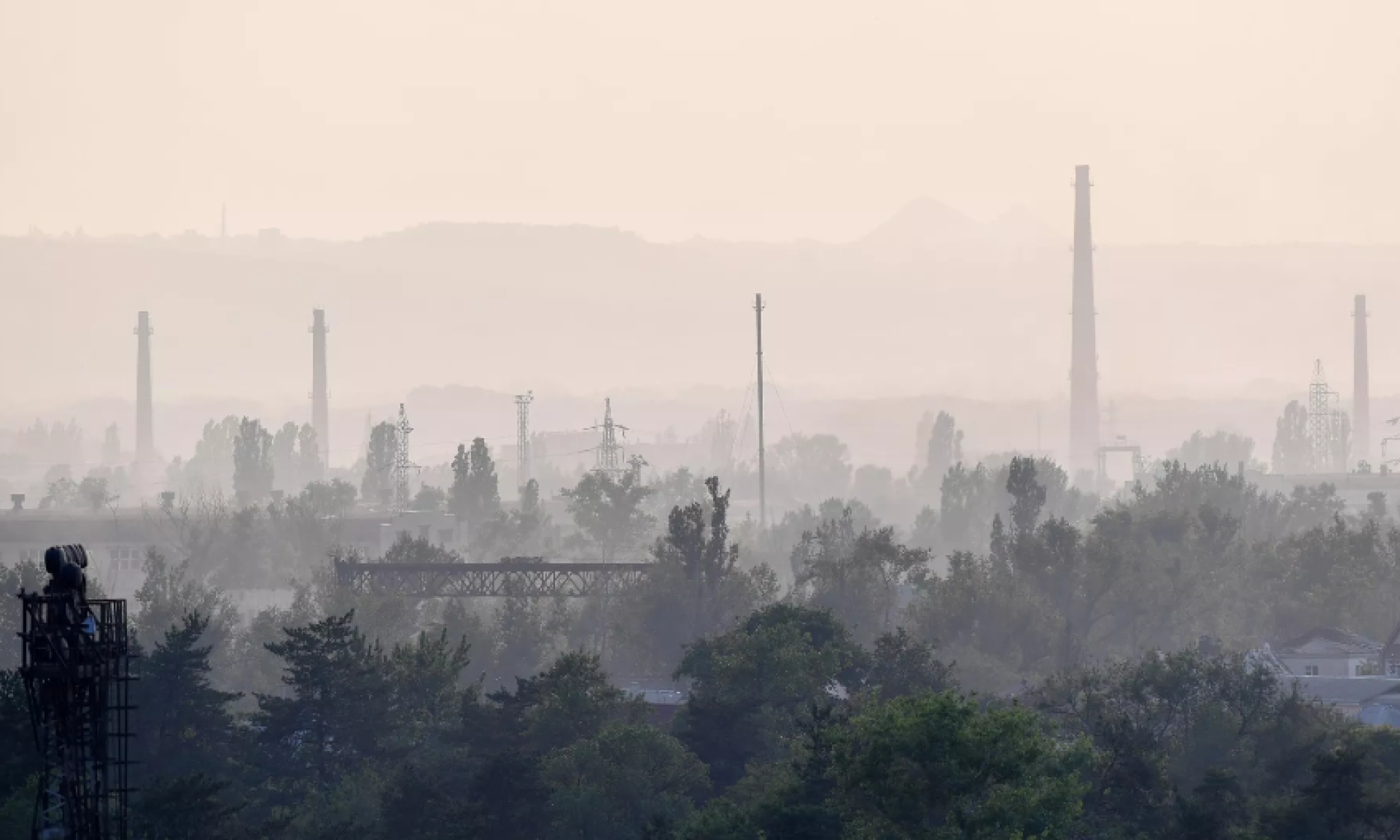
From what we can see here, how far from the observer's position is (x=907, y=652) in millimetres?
67875

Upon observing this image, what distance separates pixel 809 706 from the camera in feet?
204

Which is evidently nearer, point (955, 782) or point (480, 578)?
point (955, 782)

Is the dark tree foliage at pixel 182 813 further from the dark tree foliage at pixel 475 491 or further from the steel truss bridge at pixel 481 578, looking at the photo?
the dark tree foliage at pixel 475 491

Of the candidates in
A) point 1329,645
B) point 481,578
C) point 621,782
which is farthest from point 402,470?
point 621,782

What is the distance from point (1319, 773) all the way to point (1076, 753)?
5159 millimetres

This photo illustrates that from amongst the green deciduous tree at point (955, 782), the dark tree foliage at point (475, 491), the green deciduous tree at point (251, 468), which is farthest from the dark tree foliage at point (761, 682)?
the green deciduous tree at point (251, 468)

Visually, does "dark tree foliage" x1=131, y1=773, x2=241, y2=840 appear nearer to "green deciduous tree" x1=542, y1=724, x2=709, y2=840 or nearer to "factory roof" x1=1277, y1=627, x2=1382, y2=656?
"green deciduous tree" x1=542, y1=724, x2=709, y2=840

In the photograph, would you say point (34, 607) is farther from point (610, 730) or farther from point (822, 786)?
point (610, 730)

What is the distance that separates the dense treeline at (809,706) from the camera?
45906 millimetres

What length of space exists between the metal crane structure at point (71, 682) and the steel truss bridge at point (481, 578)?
201ft

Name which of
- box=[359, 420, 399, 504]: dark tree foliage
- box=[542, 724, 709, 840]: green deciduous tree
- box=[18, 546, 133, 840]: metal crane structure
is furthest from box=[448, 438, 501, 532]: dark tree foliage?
box=[18, 546, 133, 840]: metal crane structure

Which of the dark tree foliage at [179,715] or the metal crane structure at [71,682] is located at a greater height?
the metal crane structure at [71,682]

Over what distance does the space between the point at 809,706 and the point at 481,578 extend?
3668cm

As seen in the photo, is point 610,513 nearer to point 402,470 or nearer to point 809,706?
point 402,470
